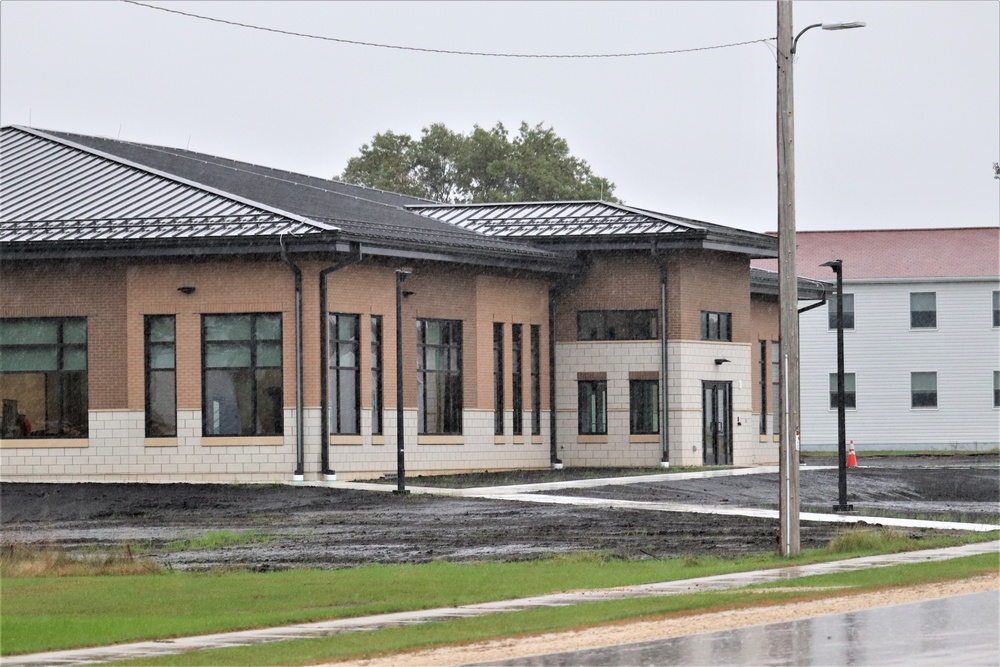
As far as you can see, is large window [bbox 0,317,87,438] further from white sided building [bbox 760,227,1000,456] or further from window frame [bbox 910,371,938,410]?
window frame [bbox 910,371,938,410]

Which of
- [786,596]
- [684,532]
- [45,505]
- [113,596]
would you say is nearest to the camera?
[786,596]

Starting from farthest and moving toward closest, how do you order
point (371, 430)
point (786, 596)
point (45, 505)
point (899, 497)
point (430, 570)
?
point (371, 430) < point (899, 497) < point (45, 505) < point (430, 570) < point (786, 596)

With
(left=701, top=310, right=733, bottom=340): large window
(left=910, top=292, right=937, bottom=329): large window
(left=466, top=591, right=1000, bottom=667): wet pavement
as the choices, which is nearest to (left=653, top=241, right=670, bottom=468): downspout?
(left=701, top=310, right=733, bottom=340): large window

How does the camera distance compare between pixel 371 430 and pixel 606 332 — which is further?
pixel 606 332

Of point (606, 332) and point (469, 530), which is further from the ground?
point (606, 332)

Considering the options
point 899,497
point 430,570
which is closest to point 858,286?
point 899,497

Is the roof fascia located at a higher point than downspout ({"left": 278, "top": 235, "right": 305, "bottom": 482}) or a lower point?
higher

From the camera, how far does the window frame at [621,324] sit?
149ft

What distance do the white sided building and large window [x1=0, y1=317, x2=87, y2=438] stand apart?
3708 centimetres

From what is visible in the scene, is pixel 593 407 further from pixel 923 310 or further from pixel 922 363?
pixel 923 310

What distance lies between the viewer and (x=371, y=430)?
3975 centimetres

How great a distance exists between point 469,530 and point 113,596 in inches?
357

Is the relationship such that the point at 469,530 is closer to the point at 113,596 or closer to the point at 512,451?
the point at 113,596

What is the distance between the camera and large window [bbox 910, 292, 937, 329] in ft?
229
